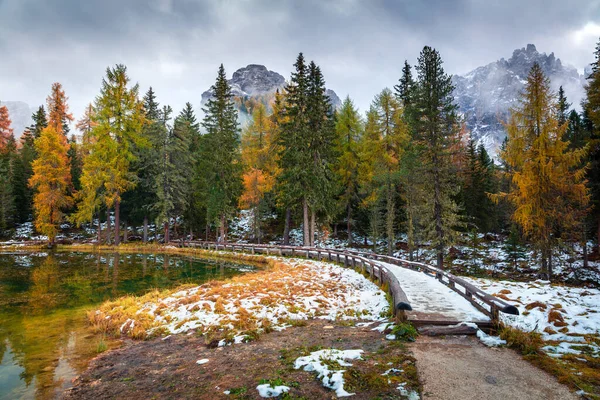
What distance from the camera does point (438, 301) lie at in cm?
980

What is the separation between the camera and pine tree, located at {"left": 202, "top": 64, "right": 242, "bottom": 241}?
34.9 m

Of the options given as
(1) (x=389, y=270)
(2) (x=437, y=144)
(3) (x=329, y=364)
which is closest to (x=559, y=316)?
(1) (x=389, y=270)

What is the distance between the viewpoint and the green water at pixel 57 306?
7.02m

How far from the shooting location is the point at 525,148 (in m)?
20.5

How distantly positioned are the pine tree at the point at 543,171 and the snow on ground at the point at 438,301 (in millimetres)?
11115

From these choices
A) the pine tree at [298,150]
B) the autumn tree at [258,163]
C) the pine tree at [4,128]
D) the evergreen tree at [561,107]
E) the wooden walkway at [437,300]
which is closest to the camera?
the wooden walkway at [437,300]

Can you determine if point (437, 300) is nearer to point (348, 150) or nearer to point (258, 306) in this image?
point (258, 306)

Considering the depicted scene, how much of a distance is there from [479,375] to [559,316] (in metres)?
4.45

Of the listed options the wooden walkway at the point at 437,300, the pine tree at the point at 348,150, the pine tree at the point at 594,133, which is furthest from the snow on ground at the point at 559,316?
the pine tree at the point at 348,150

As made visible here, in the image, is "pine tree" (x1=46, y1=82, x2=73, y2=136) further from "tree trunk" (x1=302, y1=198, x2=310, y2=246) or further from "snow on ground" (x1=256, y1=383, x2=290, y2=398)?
"snow on ground" (x1=256, y1=383, x2=290, y2=398)

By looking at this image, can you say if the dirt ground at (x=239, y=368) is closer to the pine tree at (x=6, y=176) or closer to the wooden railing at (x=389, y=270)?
the wooden railing at (x=389, y=270)

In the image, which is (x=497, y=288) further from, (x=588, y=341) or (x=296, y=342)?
(x=296, y=342)

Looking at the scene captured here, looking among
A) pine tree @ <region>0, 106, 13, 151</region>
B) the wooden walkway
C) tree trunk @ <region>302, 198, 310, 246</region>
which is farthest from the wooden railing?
pine tree @ <region>0, 106, 13, 151</region>

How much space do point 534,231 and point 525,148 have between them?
547 cm
